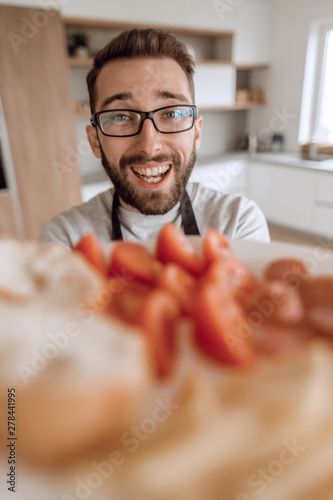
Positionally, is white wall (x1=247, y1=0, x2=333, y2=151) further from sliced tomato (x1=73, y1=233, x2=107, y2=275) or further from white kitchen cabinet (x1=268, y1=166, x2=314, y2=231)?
sliced tomato (x1=73, y1=233, x2=107, y2=275)

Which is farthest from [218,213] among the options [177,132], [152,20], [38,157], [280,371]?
[152,20]

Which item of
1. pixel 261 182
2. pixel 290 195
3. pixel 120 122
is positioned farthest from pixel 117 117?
pixel 290 195

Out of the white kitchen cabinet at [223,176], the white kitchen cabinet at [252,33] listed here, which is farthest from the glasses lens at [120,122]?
the white kitchen cabinet at [252,33]

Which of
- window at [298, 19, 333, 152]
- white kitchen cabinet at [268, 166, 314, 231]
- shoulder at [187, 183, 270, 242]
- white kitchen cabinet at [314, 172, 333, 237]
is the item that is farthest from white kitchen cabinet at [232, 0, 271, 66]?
shoulder at [187, 183, 270, 242]

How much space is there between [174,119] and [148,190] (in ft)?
0.19

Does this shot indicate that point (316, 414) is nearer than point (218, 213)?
Yes

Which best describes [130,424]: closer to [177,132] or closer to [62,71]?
[177,132]

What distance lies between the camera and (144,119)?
0.80ft

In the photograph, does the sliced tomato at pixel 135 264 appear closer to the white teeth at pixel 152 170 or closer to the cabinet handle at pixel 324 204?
the white teeth at pixel 152 170

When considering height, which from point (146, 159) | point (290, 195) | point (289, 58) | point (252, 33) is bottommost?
point (290, 195)

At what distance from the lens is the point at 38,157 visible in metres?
0.95

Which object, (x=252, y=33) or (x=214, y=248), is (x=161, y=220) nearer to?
(x=214, y=248)

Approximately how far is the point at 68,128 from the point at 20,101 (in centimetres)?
14

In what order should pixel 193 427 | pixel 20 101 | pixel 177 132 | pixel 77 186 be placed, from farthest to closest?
pixel 77 186
pixel 20 101
pixel 177 132
pixel 193 427
